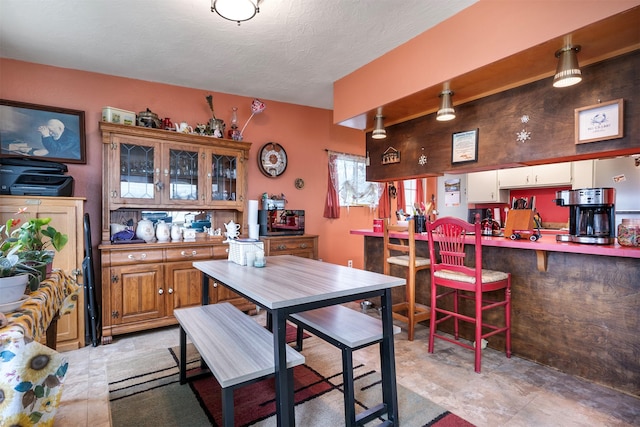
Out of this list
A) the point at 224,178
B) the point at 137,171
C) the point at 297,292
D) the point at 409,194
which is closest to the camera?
the point at 297,292

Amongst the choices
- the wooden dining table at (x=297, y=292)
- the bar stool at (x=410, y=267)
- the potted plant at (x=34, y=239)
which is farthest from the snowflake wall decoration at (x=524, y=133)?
the potted plant at (x=34, y=239)

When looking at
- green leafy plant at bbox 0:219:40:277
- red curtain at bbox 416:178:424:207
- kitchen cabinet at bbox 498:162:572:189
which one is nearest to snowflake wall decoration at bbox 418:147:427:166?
kitchen cabinet at bbox 498:162:572:189

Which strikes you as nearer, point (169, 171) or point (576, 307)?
point (576, 307)

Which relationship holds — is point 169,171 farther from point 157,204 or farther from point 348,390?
point 348,390

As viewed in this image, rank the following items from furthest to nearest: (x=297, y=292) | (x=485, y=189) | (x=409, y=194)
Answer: (x=409, y=194), (x=485, y=189), (x=297, y=292)

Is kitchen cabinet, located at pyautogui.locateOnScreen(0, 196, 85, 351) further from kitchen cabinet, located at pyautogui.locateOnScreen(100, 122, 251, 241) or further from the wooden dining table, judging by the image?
the wooden dining table

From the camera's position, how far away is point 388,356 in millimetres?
1634

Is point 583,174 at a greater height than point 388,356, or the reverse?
point 583,174

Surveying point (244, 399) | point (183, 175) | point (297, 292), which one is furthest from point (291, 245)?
point (297, 292)

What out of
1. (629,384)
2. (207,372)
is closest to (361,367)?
(207,372)

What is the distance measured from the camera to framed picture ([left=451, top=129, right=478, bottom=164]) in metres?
2.71

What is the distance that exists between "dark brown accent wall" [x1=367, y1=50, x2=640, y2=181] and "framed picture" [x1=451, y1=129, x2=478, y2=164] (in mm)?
40

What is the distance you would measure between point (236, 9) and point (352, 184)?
3.22m

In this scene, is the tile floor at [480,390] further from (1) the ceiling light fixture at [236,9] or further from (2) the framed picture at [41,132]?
(1) the ceiling light fixture at [236,9]
